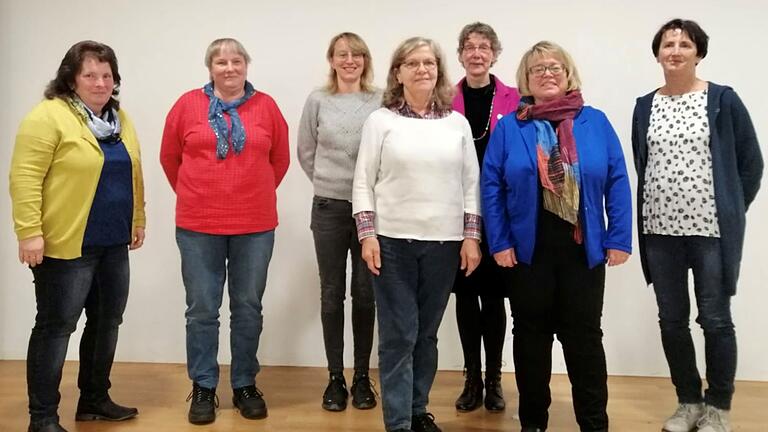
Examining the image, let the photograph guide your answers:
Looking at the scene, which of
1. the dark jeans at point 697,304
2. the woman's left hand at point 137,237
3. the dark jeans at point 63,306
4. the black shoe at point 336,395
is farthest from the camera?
the black shoe at point 336,395

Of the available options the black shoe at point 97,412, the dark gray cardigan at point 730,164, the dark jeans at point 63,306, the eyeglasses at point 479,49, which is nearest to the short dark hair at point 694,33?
the dark gray cardigan at point 730,164

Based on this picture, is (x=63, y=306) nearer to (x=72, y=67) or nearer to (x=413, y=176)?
(x=72, y=67)

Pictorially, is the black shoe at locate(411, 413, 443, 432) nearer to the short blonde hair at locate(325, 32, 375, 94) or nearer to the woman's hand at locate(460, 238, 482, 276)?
the woman's hand at locate(460, 238, 482, 276)

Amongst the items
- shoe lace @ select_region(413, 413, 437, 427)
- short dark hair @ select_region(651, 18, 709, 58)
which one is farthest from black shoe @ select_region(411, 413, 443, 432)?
short dark hair @ select_region(651, 18, 709, 58)

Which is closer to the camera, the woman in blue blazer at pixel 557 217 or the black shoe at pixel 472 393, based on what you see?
the woman in blue blazer at pixel 557 217

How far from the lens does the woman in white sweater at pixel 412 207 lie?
218 centimetres

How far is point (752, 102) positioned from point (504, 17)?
1320 mm

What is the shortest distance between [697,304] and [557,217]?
2.69 ft

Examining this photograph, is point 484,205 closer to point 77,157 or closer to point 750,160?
point 750,160

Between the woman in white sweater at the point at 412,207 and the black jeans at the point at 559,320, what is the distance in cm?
22

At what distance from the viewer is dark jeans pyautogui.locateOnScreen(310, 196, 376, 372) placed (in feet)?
8.93

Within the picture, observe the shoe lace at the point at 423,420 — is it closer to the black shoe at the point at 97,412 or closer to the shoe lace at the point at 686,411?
the shoe lace at the point at 686,411

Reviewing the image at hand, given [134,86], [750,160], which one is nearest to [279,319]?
[134,86]

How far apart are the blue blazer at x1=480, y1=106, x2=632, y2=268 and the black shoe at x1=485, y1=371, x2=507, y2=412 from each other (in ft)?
2.63
